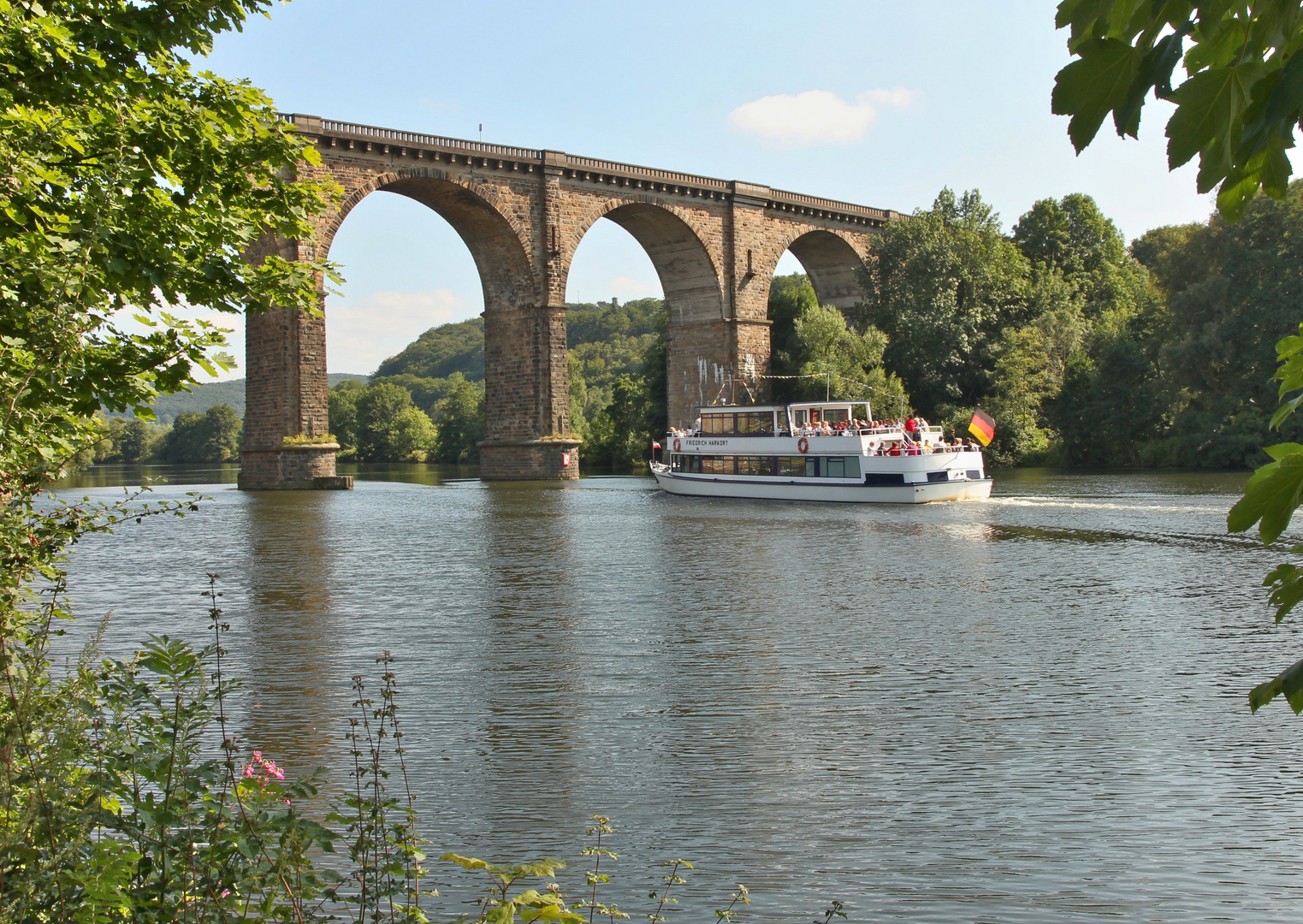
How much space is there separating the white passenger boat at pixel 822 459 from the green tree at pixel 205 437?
97205mm

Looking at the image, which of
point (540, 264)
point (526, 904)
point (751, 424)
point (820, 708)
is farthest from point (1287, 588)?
point (540, 264)

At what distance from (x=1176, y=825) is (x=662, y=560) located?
1390 centimetres

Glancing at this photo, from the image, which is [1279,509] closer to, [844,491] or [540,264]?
[844,491]

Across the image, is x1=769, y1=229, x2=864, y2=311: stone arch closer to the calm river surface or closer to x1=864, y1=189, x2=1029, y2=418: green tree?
x1=864, y1=189, x2=1029, y2=418: green tree

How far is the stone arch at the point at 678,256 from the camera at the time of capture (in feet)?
168

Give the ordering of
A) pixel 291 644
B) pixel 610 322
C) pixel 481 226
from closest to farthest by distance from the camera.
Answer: pixel 291 644 → pixel 481 226 → pixel 610 322

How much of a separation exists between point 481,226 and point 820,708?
133 ft

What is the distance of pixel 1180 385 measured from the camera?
48406 mm

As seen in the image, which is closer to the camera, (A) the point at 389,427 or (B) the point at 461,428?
(B) the point at 461,428

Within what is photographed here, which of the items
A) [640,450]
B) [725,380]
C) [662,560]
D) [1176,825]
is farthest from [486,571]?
[640,450]

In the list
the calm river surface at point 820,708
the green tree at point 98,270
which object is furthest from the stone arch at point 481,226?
the green tree at point 98,270

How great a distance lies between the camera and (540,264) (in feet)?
155

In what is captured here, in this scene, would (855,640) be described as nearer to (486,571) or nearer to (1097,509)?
(486,571)

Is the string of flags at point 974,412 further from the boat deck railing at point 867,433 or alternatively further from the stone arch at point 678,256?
the stone arch at point 678,256
